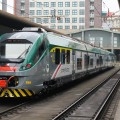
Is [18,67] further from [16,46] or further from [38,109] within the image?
[38,109]

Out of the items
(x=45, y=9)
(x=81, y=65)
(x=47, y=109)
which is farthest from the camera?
(x=45, y=9)

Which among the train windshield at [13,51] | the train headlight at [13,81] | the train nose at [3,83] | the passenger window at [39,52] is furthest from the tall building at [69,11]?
the train nose at [3,83]

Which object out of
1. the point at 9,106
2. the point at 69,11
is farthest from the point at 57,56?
the point at 69,11

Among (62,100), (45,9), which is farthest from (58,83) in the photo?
(45,9)

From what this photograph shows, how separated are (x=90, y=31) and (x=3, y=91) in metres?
88.0

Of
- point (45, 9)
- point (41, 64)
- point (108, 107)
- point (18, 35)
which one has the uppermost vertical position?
point (45, 9)

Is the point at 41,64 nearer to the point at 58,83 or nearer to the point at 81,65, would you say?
the point at 58,83

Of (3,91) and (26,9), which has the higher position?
(26,9)

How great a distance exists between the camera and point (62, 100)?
54.7 feet

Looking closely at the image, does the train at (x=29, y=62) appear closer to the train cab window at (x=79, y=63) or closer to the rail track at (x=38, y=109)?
the rail track at (x=38, y=109)

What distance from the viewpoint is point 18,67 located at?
14242mm

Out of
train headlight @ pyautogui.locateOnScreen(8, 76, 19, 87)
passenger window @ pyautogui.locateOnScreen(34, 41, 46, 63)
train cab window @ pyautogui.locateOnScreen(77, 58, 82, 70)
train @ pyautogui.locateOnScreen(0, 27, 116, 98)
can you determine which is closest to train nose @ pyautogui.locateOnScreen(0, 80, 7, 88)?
train @ pyautogui.locateOnScreen(0, 27, 116, 98)

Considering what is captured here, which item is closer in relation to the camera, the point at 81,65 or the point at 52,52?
the point at 52,52

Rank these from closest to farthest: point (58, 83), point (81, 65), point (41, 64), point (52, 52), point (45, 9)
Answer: point (41, 64)
point (52, 52)
point (58, 83)
point (81, 65)
point (45, 9)
